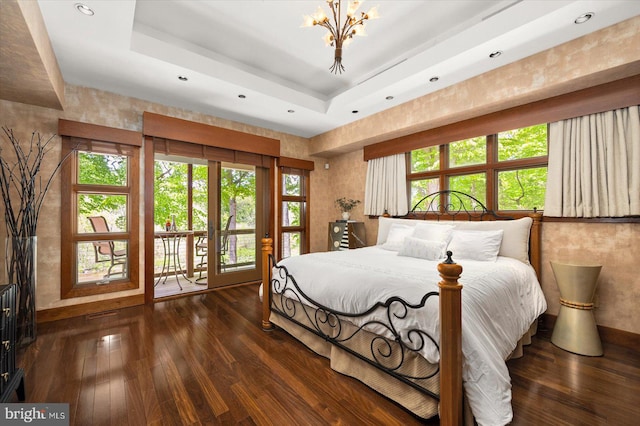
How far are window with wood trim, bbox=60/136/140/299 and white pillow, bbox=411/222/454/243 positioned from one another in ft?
11.7

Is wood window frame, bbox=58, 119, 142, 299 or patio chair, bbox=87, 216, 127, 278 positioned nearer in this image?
wood window frame, bbox=58, 119, 142, 299

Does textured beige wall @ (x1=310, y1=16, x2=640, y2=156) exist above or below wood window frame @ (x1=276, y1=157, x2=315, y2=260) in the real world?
above

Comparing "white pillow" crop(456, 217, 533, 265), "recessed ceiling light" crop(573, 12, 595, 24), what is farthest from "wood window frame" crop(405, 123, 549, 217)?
"recessed ceiling light" crop(573, 12, 595, 24)

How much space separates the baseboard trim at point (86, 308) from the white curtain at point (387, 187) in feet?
11.9

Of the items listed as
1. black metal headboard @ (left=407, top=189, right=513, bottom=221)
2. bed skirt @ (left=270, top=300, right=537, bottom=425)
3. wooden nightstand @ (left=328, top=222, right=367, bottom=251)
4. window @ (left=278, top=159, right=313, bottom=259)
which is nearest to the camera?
bed skirt @ (left=270, top=300, right=537, bottom=425)

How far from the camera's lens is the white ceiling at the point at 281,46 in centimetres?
211

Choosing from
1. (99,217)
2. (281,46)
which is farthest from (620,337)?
(99,217)

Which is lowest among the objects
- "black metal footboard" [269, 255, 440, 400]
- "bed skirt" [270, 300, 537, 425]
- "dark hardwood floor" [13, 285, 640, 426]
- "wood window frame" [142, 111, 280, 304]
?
"dark hardwood floor" [13, 285, 640, 426]

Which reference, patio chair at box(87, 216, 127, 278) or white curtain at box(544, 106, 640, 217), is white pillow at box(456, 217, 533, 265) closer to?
white curtain at box(544, 106, 640, 217)

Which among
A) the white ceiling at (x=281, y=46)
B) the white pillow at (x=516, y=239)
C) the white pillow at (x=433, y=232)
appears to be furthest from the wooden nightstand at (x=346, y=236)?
the white pillow at (x=516, y=239)

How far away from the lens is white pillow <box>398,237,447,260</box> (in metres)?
2.65

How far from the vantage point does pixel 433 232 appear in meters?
3.01

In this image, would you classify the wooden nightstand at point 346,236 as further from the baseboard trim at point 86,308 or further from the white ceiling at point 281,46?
the baseboard trim at point 86,308

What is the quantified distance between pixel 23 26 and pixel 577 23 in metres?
4.05
